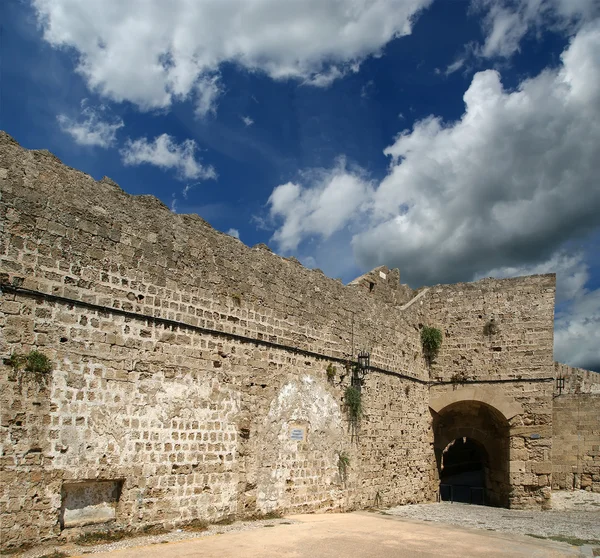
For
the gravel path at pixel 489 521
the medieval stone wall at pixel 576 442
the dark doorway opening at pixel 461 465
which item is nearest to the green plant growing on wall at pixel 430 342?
the medieval stone wall at pixel 576 442

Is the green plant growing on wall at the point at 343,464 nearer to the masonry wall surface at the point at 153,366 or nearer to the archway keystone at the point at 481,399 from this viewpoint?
the masonry wall surface at the point at 153,366

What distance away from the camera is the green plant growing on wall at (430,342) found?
16.4 m

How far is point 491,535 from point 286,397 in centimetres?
402

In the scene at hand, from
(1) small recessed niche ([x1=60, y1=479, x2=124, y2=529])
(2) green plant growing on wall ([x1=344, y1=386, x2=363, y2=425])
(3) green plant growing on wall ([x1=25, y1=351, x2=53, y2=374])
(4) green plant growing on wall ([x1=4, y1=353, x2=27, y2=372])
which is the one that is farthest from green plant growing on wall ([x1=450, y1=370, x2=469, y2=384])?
(4) green plant growing on wall ([x1=4, y1=353, x2=27, y2=372])

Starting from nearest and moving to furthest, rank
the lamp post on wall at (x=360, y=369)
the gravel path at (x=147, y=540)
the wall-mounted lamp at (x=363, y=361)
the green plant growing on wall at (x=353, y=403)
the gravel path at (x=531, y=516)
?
the gravel path at (x=147, y=540) → the gravel path at (x=531, y=516) → the green plant growing on wall at (x=353, y=403) → the lamp post on wall at (x=360, y=369) → the wall-mounted lamp at (x=363, y=361)

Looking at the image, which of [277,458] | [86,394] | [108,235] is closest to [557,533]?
[277,458]

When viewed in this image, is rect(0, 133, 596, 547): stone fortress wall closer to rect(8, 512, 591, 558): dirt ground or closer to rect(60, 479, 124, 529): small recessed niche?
rect(60, 479, 124, 529): small recessed niche

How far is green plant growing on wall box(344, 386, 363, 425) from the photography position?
1258 cm

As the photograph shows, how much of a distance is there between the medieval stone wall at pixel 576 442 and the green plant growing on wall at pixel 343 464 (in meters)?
7.31

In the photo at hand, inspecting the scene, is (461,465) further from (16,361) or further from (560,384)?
(16,361)

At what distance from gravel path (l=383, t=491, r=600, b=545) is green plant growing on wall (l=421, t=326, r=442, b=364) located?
3.88 metres

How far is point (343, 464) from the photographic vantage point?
12141 millimetres

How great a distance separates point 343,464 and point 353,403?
4.13 ft

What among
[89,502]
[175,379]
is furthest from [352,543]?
[89,502]
